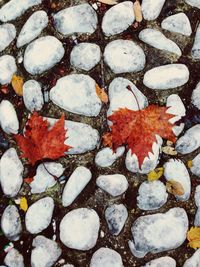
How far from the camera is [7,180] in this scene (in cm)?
265

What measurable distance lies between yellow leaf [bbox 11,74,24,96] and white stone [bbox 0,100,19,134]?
89 millimetres

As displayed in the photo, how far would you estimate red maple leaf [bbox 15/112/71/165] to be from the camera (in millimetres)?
2604

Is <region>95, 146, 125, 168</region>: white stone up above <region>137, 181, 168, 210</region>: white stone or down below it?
above

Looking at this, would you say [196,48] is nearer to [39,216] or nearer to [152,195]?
[152,195]

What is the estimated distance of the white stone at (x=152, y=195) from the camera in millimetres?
2568

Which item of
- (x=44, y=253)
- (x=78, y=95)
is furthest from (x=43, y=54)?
(x=44, y=253)

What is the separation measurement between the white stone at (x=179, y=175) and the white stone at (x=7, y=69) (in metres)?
1.01

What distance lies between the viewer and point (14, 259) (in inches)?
102

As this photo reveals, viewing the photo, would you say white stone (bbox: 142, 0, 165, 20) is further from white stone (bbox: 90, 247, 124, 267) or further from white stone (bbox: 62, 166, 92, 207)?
white stone (bbox: 90, 247, 124, 267)

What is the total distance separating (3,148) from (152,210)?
0.90 meters

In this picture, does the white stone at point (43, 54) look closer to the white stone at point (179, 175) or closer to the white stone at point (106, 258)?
the white stone at point (179, 175)

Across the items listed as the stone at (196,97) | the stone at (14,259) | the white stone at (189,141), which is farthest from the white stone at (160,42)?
the stone at (14,259)

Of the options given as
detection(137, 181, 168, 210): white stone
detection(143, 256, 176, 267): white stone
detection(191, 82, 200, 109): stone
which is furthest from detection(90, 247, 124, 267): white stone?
detection(191, 82, 200, 109): stone

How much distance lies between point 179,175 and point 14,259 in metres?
1.00
